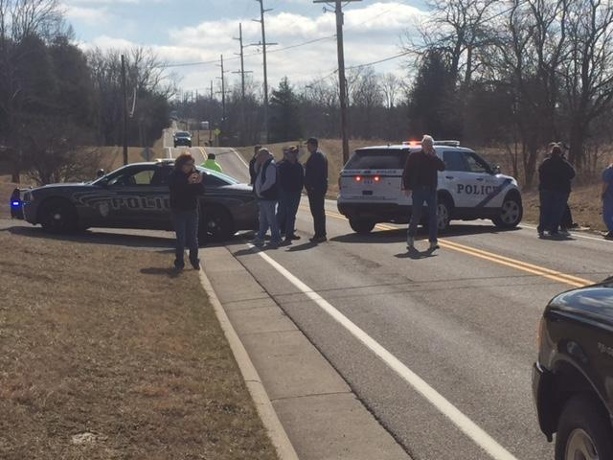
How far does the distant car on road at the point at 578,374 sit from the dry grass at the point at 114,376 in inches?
66.8

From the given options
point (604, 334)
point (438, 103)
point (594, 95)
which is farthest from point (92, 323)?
point (438, 103)

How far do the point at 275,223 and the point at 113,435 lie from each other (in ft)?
38.3

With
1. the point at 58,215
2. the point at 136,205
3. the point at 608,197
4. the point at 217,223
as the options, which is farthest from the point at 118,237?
the point at 608,197

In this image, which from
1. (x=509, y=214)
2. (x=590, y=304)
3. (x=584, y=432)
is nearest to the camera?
(x=584, y=432)

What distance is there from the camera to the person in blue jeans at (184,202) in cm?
1277

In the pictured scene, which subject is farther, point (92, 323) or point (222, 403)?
point (92, 323)

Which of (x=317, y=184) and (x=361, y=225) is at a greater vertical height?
(x=317, y=184)

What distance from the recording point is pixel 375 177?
17875 millimetres

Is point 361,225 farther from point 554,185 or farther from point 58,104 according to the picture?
point 58,104

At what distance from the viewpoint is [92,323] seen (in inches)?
314

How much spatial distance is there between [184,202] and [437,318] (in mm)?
4901

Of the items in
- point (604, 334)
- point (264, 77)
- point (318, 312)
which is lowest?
point (318, 312)

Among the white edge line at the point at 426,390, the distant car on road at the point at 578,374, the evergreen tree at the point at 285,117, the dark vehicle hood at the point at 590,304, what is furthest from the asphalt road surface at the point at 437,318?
the evergreen tree at the point at 285,117

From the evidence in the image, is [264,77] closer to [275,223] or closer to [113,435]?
[275,223]
